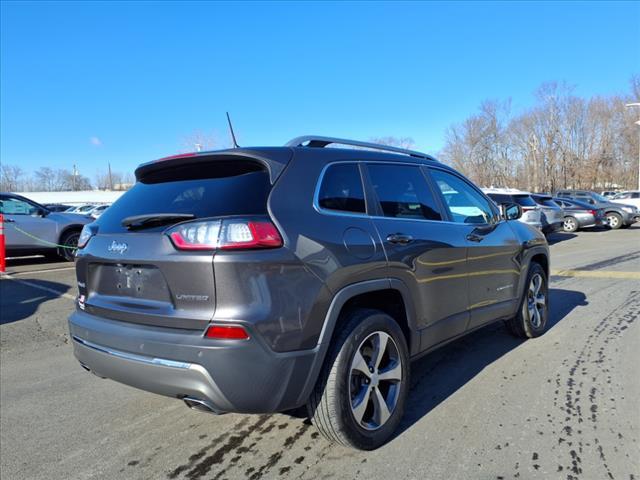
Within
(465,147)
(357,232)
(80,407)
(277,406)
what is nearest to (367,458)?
(277,406)

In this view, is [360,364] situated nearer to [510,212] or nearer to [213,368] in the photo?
[213,368]

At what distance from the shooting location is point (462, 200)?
4.24 metres

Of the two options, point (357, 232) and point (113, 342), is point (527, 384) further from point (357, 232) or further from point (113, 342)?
point (113, 342)

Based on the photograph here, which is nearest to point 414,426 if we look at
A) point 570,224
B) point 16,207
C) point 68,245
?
point 68,245

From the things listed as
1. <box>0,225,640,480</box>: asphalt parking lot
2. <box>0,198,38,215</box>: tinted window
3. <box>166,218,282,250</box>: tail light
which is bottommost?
<box>0,225,640,480</box>: asphalt parking lot

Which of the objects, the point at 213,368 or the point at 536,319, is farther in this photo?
the point at 536,319

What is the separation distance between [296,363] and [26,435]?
6.96ft

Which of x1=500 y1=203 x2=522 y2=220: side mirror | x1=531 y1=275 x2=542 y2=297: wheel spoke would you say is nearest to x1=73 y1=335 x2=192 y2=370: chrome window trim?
x1=500 y1=203 x2=522 y2=220: side mirror

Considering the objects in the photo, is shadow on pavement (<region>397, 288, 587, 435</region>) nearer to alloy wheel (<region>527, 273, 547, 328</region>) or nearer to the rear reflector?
alloy wheel (<region>527, 273, 547, 328</region>)

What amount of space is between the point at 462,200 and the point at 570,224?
18335mm

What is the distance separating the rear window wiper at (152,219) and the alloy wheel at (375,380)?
1.25 m

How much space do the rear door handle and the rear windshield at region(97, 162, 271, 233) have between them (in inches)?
35.1

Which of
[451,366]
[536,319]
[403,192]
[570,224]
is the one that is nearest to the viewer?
[403,192]

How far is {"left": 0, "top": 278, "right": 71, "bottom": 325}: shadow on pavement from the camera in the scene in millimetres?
6301
